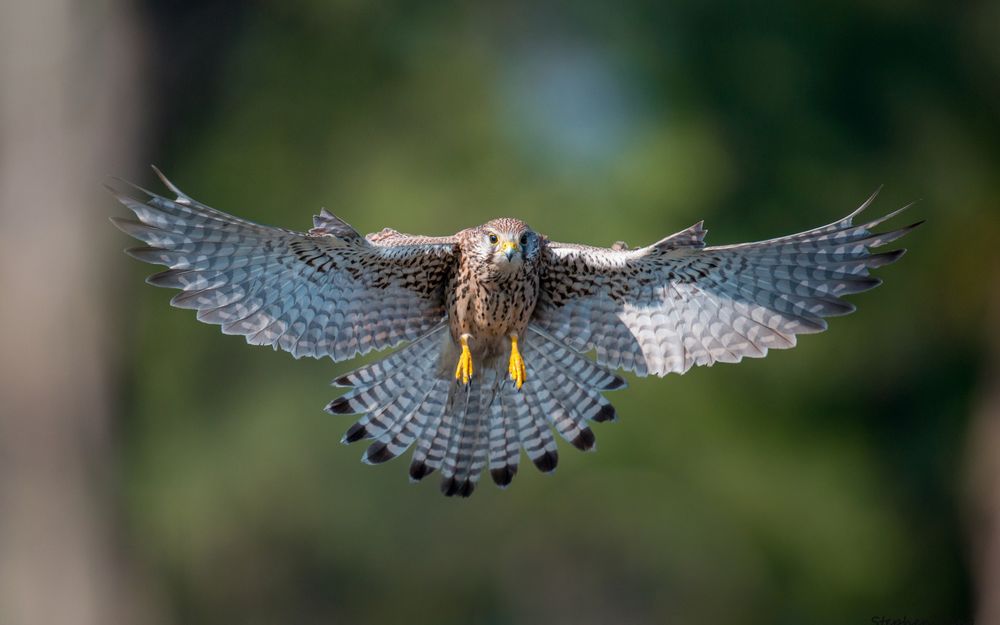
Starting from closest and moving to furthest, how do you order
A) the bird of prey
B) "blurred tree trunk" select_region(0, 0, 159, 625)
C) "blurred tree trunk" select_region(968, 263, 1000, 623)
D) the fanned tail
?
the bird of prey → the fanned tail → "blurred tree trunk" select_region(968, 263, 1000, 623) → "blurred tree trunk" select_region(0, 0, 159, 625)

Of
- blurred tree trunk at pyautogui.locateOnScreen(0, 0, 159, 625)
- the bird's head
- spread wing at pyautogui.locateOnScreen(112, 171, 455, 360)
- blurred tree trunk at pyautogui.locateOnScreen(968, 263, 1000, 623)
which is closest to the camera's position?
spread wing at pyautogui.locateOnScreen(112, 171, 455, 360)

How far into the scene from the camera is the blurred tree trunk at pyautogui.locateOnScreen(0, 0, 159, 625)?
47.6ft

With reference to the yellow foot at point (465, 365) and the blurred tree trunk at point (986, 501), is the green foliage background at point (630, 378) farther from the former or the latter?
the yellow foot at point (465, 365)

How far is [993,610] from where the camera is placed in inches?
516

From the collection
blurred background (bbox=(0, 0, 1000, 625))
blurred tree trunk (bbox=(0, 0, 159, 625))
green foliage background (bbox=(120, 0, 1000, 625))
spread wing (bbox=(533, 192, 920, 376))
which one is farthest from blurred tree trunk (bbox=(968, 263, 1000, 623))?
blurred tree trunk (bbox=(0, 0, 159, 625))

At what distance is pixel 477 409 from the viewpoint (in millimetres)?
7094

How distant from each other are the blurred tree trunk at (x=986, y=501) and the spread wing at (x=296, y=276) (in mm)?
8596

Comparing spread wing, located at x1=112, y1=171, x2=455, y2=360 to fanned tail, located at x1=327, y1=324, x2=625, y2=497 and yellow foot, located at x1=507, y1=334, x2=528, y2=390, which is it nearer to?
fanned tail, located at x1=327, y1=324, x2=625, y2=497

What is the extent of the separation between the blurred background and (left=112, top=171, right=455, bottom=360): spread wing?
5922mm

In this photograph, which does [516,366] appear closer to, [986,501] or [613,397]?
[613,397]

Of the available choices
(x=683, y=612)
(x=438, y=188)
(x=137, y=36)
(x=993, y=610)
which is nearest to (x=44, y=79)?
(x=137, y=36)

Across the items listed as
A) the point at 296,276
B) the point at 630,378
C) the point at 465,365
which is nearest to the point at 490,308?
the point at 465,365

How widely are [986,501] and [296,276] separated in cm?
954

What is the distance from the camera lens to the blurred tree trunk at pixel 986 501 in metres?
13.4
